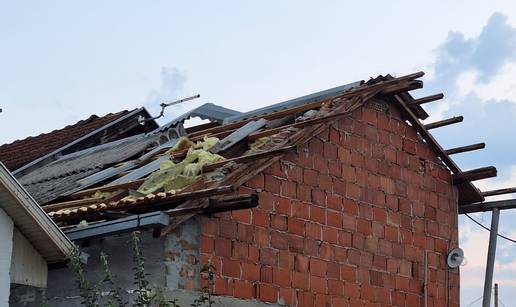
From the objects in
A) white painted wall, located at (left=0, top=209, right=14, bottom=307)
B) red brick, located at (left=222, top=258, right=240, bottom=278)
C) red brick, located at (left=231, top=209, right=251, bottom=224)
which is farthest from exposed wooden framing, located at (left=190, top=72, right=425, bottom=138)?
white painted wall, located at (left=0, top=209, right=14, bottom=307)

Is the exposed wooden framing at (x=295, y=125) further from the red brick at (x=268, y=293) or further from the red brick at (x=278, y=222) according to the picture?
the red brick at (x=268, y=293)

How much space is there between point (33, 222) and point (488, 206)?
703 centimetres

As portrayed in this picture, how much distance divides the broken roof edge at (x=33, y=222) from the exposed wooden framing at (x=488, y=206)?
21.5 feet

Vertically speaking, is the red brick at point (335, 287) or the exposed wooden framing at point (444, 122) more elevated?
the exposed wooden framing at point (444, 122)

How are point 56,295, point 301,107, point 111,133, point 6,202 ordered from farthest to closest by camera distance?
point 111,133 < point 301,107 < point 56,295 < point 6,202

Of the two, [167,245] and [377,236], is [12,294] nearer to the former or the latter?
[167,245]

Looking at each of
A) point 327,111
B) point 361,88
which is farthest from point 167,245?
point 361,88

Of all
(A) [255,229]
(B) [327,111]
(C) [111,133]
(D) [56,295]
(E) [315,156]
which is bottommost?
(D) [56,295]

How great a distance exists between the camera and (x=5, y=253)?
7.48 meters

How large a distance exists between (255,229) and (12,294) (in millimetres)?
2641

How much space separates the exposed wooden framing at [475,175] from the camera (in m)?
11.8

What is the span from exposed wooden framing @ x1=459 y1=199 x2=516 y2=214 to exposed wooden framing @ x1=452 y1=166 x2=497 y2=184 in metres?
0.46

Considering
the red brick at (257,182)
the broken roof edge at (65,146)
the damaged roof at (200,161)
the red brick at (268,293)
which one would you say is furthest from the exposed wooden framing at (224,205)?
the broken roof edge at (65,146)

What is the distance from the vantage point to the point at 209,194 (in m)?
8.01
